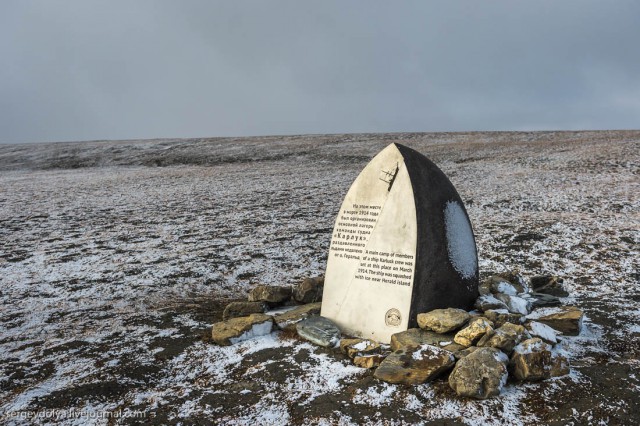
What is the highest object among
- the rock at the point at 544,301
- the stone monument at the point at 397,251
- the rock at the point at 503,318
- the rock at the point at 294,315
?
the stone monument at the point at 397,251

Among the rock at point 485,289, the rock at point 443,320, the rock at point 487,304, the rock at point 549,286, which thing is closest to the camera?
the rock at point 443,320

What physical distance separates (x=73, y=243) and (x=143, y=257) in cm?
249

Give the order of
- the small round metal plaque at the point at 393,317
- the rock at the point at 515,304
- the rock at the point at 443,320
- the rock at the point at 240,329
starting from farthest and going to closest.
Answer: the rock at the point at 515,304
the rock at the point at 240,329
the small round metal plaque at the point at 393,317
the rock at the point at 443,320

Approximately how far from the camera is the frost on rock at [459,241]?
5.98m

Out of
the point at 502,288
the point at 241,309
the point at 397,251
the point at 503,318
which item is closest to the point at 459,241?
the point at 397,251

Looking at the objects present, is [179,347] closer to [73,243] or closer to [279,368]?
[279,368]

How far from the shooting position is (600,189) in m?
14.3

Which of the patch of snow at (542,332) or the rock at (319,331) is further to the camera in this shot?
Result: the rock at (319,331)

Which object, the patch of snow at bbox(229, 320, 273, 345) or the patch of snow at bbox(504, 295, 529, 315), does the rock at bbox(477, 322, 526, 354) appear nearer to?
the patch of snow at bbox(504, 295, 529, 315)

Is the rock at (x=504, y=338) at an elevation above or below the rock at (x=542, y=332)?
above

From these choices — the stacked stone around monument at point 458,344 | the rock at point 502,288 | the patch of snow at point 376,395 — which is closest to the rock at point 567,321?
the stacked stone around monument at point 458,344

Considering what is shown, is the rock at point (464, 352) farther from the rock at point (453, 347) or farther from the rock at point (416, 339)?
the rock at point (416, 339)

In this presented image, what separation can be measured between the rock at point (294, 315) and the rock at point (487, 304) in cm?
223

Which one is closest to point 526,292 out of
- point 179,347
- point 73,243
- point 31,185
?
point 179,347
